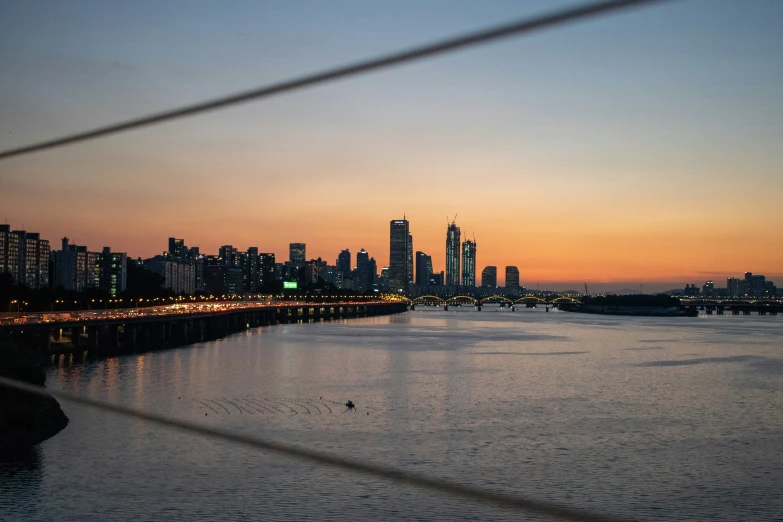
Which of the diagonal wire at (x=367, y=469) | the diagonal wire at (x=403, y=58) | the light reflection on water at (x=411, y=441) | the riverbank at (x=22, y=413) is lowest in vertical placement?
the light reflection on water at (x=411, y=441)

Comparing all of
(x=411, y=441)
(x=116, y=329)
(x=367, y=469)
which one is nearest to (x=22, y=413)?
(x=411, y=441)

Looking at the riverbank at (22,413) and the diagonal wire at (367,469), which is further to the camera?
the riverbank at (22,413)

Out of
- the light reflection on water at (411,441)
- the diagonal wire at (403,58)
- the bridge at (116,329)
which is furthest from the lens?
the bridge at (116,329)

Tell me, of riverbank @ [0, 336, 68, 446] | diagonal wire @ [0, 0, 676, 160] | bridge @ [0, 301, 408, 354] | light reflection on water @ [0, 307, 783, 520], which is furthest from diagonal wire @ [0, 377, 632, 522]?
bridge @ [0, 301, 408, 354]

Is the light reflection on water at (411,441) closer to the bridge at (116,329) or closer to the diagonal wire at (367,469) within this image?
the bridge at (116,329)

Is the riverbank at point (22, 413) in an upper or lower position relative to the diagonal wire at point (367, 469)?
lower

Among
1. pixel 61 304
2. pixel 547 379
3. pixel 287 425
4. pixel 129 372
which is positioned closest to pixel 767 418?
pixel 547 379

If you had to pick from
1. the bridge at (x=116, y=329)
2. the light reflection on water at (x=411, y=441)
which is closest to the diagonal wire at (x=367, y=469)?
the light reflection on water at (x=411, y=441)

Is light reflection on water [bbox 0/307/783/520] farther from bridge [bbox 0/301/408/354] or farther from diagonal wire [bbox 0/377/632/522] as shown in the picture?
diagonal wire [bbox 0/377/632/522]
